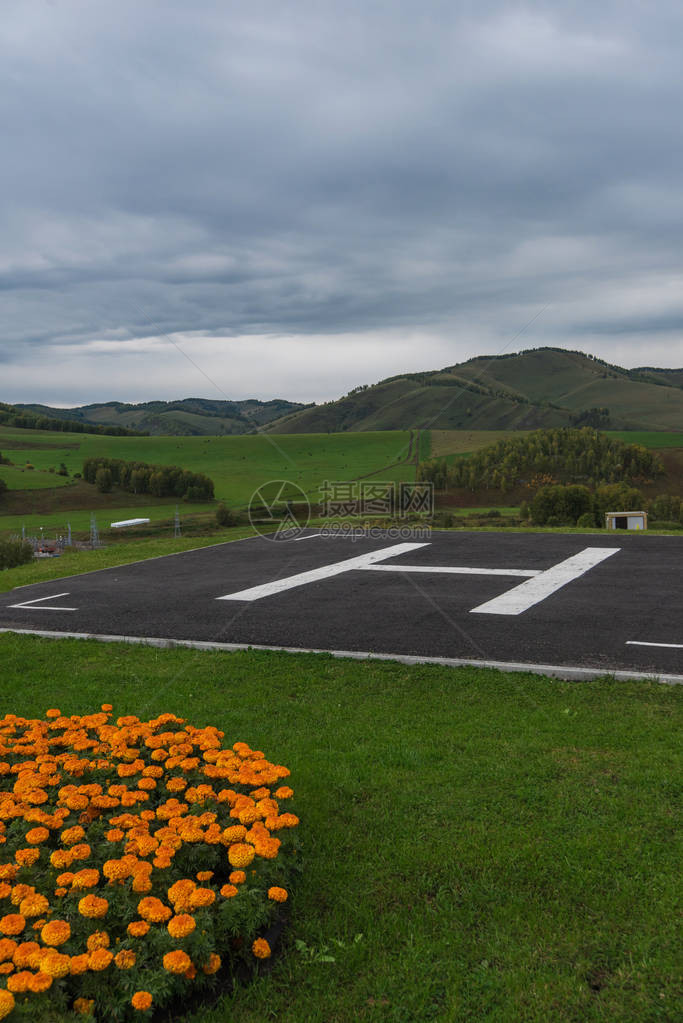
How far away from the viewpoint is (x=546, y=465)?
88.1 meters

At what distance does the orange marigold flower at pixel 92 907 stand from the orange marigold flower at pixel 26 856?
1.65 ft

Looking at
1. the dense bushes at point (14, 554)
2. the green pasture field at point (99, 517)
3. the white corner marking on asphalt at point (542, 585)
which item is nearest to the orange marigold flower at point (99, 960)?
the white corner marking on asphalt at point (542, 585)

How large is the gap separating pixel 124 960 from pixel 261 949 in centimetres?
60

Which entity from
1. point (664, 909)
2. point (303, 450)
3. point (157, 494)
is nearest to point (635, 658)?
point (664, 909)

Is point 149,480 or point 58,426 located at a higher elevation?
point 58,426

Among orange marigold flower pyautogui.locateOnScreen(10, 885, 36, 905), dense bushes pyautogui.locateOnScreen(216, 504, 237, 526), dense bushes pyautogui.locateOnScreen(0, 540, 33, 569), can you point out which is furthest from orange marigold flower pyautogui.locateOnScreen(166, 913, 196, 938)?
dense bushes pyautogui.locateOnScreen(216, 504, 237, 526)

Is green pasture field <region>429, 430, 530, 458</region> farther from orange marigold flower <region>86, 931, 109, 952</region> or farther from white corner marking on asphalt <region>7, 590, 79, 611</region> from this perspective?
orange marigold flower <region>86, 931, 109, 952</region>

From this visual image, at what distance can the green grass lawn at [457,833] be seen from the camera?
2.67 metres

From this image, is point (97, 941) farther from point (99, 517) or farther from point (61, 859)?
point (99, 517)

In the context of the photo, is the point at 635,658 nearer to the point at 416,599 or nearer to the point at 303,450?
the point at 416,599

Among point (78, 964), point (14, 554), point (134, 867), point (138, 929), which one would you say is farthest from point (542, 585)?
point (14, 554)

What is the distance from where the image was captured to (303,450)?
11988 cm

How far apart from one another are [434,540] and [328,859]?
497 inches

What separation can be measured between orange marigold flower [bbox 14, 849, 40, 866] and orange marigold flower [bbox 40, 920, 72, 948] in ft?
1.77
